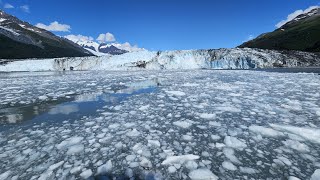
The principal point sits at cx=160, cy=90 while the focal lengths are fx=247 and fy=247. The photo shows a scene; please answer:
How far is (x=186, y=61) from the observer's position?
27.8 meters

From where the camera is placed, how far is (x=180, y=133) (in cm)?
329

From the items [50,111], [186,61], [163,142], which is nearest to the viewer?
[163,142]

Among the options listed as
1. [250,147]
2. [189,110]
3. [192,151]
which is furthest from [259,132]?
[189,110]

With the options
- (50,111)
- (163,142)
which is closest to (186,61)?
(50,111)

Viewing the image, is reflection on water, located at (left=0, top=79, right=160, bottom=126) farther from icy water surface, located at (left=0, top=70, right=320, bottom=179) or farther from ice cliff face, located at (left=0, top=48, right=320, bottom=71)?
ice cliff face, located at (left=0, top=48, right=320, bottom=71)

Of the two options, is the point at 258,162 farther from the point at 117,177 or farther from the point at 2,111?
the point at 2,111

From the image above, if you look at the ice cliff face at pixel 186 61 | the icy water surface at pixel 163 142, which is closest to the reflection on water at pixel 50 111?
the icy water surface at pixel 163 142

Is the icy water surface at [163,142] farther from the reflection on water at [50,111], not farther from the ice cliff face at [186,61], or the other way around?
the ice cliff face at [186,61]

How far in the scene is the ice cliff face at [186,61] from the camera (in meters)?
25.2

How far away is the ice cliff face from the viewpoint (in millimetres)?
25172

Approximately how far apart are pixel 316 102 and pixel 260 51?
22.2 m

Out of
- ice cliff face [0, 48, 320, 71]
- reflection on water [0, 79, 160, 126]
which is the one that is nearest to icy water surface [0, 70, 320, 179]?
reflection on water [0, 79, 160, 126]

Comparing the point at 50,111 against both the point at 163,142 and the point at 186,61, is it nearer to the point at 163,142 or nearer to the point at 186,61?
the point at 163,142

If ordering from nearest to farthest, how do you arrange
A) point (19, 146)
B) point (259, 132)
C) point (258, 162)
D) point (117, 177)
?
point (117, 177)
point (258, 162)
point (19, 146)
point (259, 132)
